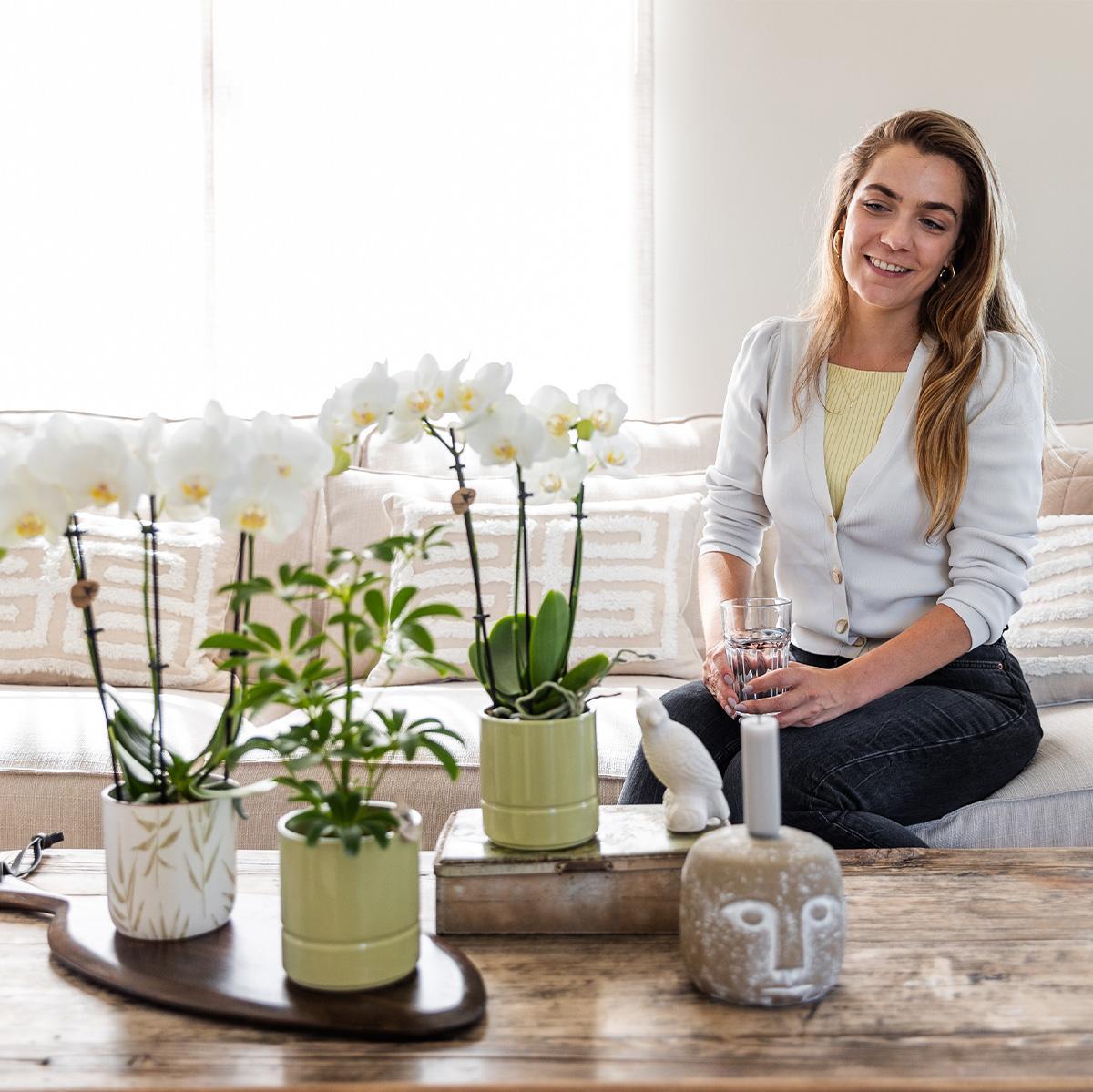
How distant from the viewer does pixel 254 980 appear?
3.05 feet

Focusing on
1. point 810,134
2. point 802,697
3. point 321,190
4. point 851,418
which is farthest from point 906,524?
point 321,190

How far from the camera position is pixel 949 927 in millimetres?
1068

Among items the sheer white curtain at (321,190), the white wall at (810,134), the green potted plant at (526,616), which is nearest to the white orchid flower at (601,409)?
the green potted plant at (526,616)

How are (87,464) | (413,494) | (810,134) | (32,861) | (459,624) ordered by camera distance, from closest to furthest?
(87,464) → (32,861) → (459,624) → (413,494) → (810,134)

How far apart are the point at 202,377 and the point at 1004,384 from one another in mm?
2016

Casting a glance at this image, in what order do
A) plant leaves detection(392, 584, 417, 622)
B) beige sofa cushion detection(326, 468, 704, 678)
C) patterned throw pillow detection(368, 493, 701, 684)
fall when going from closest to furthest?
plant leaves detection(392, 584, 417, 622), patterned throw pillow detection(368, 493, 701, 684), beige sofa cushion detection(326, 468, 704, 678)

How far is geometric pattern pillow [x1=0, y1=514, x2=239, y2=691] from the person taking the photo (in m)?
2.25

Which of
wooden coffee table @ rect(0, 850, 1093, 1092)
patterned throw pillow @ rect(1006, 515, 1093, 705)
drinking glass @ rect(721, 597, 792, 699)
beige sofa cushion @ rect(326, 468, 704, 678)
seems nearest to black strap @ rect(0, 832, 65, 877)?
wooden coffee table @ rect(0, 850, 1093, 1092)

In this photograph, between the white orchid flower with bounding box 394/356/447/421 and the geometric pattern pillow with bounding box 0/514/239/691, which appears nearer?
the white orchid flower with bounding box 394/356/447/421

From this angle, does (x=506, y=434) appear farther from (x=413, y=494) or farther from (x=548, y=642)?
(x=413, y=494)

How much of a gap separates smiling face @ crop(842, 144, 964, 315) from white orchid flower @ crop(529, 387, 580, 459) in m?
0.95

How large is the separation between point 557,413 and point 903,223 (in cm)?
97

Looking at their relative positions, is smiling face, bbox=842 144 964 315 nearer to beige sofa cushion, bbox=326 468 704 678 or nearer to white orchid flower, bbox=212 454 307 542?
beige sofa cushion, bbox=326 468 704 678

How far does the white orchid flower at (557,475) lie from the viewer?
1.06m
